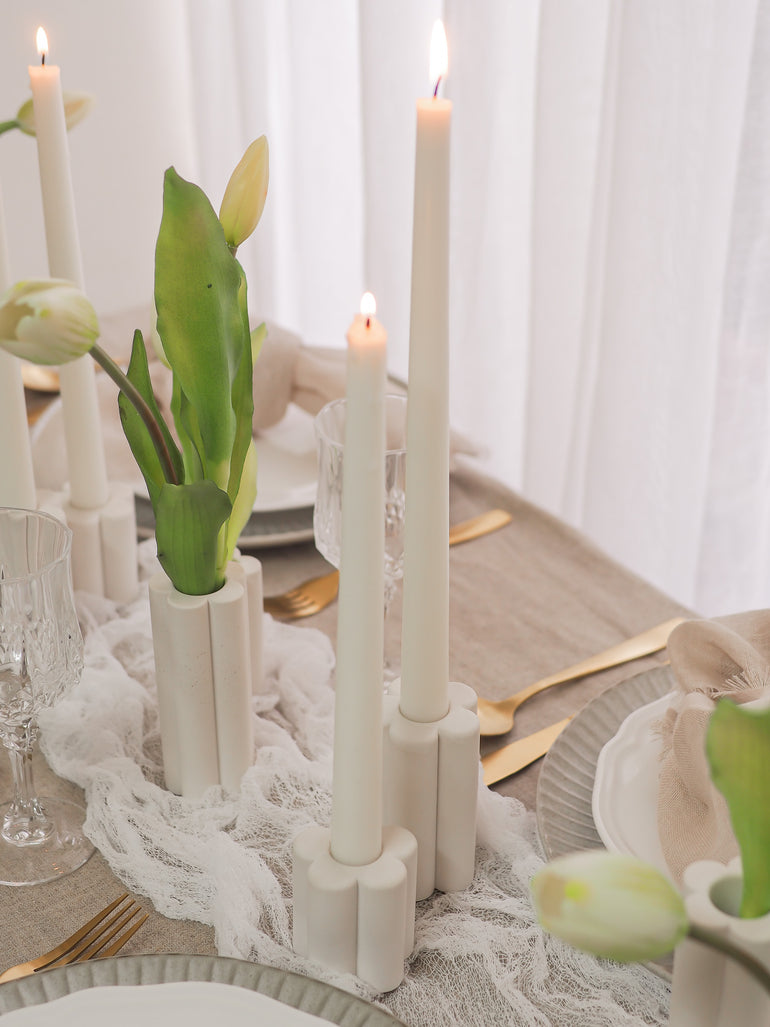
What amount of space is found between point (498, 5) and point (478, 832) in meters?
1.26

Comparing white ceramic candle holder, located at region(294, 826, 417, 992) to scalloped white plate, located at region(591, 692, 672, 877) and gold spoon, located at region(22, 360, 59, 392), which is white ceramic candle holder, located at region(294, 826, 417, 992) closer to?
scalloped white plate, located at region(591, 692, 672, 877)

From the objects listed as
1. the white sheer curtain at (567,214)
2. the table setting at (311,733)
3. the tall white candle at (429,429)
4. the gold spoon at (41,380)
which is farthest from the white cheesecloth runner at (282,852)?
the white sheer curtain at (567,214)

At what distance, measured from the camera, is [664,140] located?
4.28 feet

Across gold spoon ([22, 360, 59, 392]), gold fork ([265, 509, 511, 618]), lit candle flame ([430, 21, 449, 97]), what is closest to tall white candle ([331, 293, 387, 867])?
lit candle flame ([430, 21, 449, 97])

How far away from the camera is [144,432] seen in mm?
586

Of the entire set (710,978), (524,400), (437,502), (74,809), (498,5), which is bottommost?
(524,400)

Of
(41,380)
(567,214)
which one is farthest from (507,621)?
(567,214)

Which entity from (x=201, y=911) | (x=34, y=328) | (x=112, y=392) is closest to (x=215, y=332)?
(x=34, y=328)

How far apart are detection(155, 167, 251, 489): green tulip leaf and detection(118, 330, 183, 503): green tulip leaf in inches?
0.8

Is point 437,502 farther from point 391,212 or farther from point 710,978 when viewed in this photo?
point 391,212

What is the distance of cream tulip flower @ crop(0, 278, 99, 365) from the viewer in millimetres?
442

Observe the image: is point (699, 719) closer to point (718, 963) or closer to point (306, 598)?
point (718, 963)

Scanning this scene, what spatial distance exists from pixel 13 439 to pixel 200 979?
412mm

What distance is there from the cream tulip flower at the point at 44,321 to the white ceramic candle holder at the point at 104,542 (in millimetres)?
364
